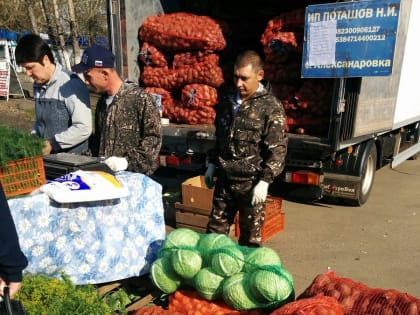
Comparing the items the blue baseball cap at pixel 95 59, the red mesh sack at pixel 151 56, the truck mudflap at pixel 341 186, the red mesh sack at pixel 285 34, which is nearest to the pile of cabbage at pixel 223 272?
the blue baseball cap at pixel 95 59

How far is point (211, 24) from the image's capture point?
5.95 metres

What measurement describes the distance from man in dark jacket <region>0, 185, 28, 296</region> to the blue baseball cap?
1761 millimetres

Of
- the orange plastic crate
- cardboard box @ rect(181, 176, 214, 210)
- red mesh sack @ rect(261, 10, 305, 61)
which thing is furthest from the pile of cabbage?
red mesh sack @ rect(261, 10, 305, 61)

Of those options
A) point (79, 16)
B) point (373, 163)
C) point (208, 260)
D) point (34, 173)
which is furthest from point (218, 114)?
point (79, 16)

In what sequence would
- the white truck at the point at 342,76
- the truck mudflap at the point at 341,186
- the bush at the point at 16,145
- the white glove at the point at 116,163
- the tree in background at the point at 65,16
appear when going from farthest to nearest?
the tree in background at the point at 65,16
the truck mudflap at the point at 341,186
the white truck at the point at 342,76
the white glove at the point at 116,163
the bush at the point at 16,145

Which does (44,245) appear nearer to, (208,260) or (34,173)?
(34,173)

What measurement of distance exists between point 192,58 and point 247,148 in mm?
3131

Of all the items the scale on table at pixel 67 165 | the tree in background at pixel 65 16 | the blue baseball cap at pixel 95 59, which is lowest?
the scale on table at pixel 67 165

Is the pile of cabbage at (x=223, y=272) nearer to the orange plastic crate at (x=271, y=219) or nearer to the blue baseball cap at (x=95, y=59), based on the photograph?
the blue baseball cap at (x=95, y=59)

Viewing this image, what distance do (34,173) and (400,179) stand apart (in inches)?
274

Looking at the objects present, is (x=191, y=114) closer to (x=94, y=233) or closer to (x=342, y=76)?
(x=342, y=76)

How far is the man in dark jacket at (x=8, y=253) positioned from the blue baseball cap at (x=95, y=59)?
1761 mm

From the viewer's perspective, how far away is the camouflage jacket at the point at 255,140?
323 cm

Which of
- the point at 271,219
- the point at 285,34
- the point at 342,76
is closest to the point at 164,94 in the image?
the point at 285,34
